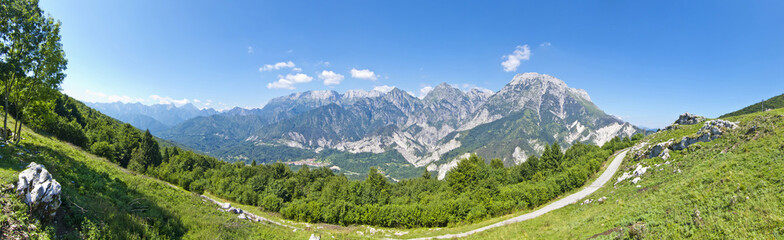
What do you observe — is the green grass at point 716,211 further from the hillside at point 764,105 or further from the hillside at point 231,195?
the hillside at point 764,105

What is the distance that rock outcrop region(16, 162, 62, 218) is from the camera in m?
10.0

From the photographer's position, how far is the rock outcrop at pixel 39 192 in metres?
10.0

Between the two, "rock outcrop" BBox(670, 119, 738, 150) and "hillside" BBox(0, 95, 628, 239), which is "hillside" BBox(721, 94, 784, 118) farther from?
"rock outcrop" BBox(670, 119, 738, 150)

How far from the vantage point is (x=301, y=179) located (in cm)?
7012

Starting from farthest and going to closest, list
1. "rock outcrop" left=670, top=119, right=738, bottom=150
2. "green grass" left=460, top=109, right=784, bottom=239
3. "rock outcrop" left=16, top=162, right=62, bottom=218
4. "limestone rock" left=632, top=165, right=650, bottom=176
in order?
"rock outcrop" left=670, top=119, right=738, bottom=150
"limestone rock" left=632, top=165, right=650, bottom=176
"green grass" left=460, top=109, right=784, bottom=239
"rock outcrop" left=16, top=162, right=62, bottom=218

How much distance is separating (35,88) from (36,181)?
2149cm

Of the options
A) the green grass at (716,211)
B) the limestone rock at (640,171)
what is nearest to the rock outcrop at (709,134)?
the limestone rock at (640,171)

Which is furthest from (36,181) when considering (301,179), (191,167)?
(191,167)

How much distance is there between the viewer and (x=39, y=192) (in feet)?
33.5

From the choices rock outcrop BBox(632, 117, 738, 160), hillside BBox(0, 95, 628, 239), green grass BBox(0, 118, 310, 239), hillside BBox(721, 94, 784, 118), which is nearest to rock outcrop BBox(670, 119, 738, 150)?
rock outcrop BBox(632, 117, 738, 160)

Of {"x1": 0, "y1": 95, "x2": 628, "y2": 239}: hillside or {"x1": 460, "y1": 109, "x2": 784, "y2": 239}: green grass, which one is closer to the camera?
{"x1": 460, "y1": 109, "x2": 784, "y2": 239}: green grass

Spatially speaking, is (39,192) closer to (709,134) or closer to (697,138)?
(709,134)

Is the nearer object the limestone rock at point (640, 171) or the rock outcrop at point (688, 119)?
the limestone rock at point (640, 171)

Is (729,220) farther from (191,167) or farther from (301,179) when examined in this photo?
(191,167)
